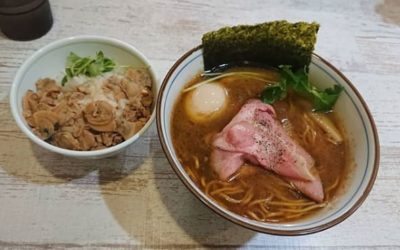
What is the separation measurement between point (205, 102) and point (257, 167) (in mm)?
233

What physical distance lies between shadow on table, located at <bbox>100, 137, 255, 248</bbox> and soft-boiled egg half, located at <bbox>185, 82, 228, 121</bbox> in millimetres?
182

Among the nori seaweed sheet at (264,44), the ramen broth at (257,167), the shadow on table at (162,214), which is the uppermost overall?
the nori seaweed sheet at (264,44)

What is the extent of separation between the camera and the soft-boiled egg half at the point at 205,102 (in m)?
1.17

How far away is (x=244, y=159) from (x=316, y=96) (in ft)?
0.89

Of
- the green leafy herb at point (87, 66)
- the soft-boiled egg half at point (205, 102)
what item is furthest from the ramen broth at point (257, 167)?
the green leafy herb at point (87, 66)

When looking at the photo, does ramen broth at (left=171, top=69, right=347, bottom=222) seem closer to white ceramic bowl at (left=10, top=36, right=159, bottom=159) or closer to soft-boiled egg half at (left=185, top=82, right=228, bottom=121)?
soft-boiled egg half at (left=185, top=82, right=228, bottom=121)

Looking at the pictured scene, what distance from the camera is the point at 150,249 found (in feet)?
3.51

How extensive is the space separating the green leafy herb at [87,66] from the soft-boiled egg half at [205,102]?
263mm

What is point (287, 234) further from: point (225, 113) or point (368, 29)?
point (368, 29)

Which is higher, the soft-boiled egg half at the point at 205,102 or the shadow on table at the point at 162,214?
the soft-boiled egg half at the point at 205,102

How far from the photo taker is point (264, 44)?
3.87ft

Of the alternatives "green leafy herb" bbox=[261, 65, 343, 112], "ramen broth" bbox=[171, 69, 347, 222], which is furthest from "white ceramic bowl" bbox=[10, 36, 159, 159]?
"green leafy herb" bbox=[261, 65, 343, 112]

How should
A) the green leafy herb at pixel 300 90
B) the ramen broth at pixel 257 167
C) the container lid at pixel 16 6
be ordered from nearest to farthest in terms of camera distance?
the ramen broth at pixel 257 167
the green leafy herb at pixel 300 90
the container lid at pixel 16 6

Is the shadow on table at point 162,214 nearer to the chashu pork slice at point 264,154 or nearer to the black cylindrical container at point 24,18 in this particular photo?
the chashu pork slice at point 264,154
